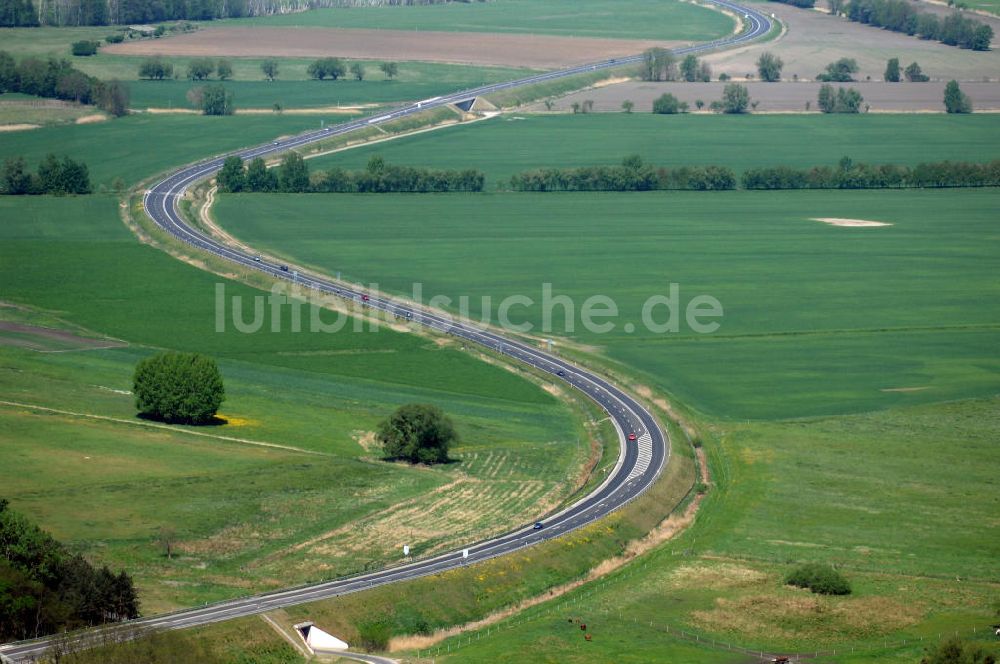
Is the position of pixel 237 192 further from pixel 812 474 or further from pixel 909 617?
pixel 909 617

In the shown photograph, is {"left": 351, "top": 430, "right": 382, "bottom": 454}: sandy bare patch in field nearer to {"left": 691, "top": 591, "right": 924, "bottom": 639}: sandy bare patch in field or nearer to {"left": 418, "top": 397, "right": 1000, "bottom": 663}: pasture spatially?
{"left": 418, "top": 397, "right": 1000, "bottom": 663}: pasture

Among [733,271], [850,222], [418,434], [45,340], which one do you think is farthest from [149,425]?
[850,222]

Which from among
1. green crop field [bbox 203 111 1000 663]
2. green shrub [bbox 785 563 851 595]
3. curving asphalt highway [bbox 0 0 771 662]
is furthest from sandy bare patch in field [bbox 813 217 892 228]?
green shrub [bbox 785 563 851 595]

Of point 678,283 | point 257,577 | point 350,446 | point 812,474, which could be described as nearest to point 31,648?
point 257,577

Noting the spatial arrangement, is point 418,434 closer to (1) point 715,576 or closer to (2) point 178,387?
(2) point 178,387

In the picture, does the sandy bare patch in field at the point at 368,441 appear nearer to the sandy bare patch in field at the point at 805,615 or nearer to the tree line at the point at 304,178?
the sandy bare patch in field at the point at 805,615

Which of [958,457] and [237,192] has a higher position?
[237,192]
